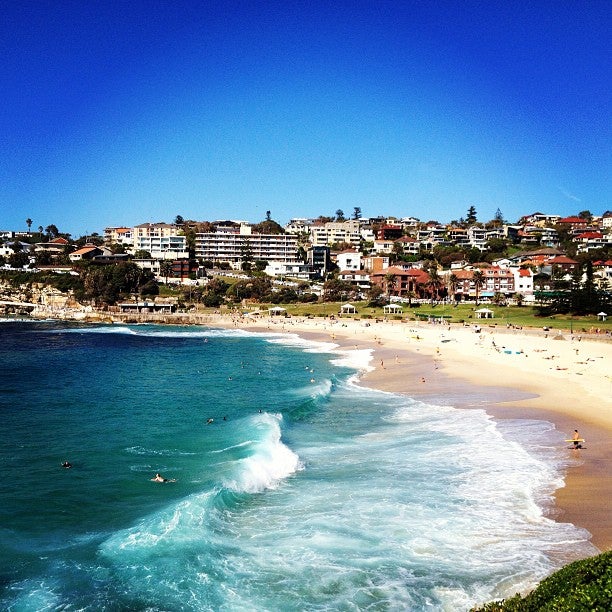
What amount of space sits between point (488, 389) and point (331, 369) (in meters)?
15.4

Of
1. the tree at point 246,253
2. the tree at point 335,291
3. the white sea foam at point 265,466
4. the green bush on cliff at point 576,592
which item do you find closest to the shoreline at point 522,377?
the green bush on cliff at point 576,592

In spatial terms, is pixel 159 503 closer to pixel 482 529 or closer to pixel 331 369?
pixel 482 529

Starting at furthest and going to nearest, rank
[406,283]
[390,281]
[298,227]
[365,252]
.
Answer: [298,227] → [365,252] → [406,283] → [390,281]

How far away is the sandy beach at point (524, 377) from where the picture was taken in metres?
19.9

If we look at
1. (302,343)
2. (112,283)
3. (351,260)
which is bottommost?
(302,343)

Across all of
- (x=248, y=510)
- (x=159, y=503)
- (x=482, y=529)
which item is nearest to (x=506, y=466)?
(x=482, y=529)

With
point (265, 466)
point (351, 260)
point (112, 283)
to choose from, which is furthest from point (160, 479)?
point (351, 260)

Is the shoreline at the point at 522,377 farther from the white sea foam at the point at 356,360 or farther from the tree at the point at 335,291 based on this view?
the tree at the point at 335,291

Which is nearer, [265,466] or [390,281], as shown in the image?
[265,466]

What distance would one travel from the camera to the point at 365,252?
155m

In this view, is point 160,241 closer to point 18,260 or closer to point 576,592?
point 18,260

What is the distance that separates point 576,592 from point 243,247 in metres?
145

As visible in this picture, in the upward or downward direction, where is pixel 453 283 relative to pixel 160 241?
downward

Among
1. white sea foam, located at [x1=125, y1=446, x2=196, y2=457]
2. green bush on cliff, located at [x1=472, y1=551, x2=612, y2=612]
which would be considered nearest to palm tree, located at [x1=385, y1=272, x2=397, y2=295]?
white sea foam, located at [x1=125, y1=446, x2=196, y2=457]
